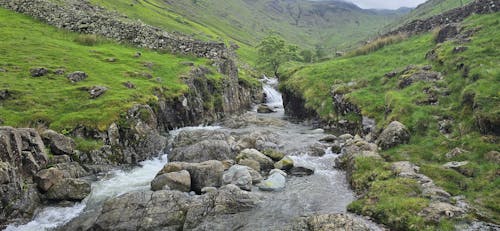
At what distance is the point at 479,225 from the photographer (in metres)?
16.5

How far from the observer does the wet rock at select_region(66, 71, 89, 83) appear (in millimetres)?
35797

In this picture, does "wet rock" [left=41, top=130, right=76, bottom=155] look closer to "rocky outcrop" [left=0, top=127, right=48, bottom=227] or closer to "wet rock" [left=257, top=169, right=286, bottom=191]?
"rocky outcrop" [left=0, top=127, right=48, bottom=227]

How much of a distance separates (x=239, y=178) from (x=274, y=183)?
2.39 meters

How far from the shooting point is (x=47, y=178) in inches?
826

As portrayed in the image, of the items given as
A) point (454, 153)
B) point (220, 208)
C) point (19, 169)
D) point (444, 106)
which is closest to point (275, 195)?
point (220, 208)

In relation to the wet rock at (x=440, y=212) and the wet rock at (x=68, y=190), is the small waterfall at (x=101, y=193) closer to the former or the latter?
the wet rock at (x=68, y=190)

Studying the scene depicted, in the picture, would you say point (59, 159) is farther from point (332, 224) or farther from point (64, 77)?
point (332, 224)

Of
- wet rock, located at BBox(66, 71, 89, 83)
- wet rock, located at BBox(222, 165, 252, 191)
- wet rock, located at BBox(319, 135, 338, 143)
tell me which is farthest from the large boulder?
wet rock, located at BBox(66, 71, 89, 83)

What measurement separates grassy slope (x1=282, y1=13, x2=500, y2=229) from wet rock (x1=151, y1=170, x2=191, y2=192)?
1015 cm

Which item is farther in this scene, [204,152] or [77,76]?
[77,76]

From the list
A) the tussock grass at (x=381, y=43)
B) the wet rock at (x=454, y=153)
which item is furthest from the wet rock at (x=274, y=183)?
the tussock grass at (x=381, y=43)

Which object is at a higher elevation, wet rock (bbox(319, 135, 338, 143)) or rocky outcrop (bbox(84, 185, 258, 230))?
wet rock (bbox(319, 135, 338, 143))

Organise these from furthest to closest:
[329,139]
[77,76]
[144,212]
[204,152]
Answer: [77,76] → [329,139] → [204,152] → [144,212]

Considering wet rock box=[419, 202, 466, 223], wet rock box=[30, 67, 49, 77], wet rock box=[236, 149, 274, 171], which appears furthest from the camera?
wet rock box=[30, 67, 49, 77]
